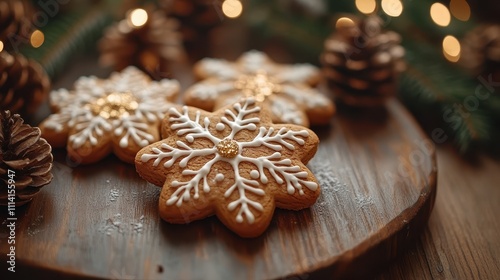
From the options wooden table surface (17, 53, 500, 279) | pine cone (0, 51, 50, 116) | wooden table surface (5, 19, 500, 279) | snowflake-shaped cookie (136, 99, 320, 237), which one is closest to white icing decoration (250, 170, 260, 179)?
snowflake-shaped cookie (136, 99, 320, 237)

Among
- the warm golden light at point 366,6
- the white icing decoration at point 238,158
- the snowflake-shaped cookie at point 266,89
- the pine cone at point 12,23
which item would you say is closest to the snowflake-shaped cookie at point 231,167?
the white icing decoration at point 238,158

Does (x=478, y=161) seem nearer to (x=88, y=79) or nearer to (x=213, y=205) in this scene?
(x=213, y=205)

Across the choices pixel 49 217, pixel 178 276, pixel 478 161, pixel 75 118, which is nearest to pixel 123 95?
pixel 75 118

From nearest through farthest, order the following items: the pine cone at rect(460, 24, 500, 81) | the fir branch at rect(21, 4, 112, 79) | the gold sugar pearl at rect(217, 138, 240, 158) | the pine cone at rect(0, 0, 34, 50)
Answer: the gold sugar pearl at rect(217, 138, 240, 158), the pine cone at rect(0, 0, 34, 50), the fir branch at rect(21, 4, 112, 79), the pine cone at rect(460, 24, 500, 81)

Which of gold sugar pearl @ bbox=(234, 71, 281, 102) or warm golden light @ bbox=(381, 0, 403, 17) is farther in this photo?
warm golden light @ bbox=(381, 0, 403, 17)

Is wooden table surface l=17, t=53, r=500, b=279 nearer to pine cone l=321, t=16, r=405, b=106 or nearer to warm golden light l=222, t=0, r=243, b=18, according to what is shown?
pine cone l=321, t=16, r=405, b=106

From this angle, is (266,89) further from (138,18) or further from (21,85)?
(21,85)

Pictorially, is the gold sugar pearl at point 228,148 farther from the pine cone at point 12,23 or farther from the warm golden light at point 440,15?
the warm golden light at point 440,15

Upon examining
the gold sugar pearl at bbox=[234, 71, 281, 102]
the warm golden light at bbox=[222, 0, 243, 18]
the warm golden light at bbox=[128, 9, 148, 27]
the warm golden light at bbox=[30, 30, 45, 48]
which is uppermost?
the gold sugar pearl at bbox=[234, 71, 281, 102]
